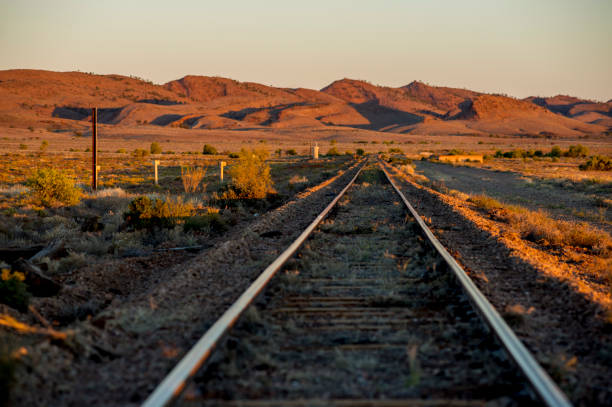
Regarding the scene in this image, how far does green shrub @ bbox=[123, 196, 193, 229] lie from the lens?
12.0 meters

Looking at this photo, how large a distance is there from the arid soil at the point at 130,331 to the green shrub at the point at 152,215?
136 inches

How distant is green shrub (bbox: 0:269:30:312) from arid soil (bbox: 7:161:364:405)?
0.62 ft

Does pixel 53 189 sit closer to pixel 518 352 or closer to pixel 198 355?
pixel 198 355

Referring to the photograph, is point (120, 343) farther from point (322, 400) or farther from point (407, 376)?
point (407, 376)

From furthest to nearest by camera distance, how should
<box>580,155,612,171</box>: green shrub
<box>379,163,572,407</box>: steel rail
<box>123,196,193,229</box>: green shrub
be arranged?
1. <box>580,155,612,171</box>: green shrub
2. <box>123,196,193,229</box>: green shrub
3. <box>379,163,572,407</box>: steel rail

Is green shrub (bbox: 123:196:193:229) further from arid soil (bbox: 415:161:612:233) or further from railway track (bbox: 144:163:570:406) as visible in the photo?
arid soil (bbox: 415:161:612:233)

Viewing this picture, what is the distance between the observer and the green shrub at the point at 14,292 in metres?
5.96

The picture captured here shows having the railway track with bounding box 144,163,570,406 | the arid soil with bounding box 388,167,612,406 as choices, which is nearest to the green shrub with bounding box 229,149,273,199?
the arid soil with bounding box 388,167,612,406

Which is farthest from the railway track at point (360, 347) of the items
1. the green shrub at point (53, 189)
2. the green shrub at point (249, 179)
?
the green shrub at point (53, 189)

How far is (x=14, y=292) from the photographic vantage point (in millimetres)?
6031

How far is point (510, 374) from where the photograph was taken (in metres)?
3.73

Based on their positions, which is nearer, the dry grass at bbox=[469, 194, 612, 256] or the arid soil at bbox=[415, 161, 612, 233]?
the dry grass at bbox=[469, 194, 612, 256]

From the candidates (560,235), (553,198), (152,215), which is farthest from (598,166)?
(152,215)

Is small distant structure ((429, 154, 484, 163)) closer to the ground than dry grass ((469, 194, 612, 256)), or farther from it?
farther from it
